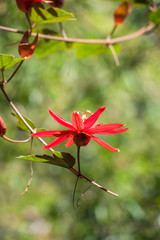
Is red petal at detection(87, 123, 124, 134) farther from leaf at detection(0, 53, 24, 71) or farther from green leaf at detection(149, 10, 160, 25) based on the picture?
green leaf at detection(149, 10, 160, 25)

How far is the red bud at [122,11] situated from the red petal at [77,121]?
1.19ft

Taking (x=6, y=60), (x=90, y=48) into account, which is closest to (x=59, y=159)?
(x=6, y=60)

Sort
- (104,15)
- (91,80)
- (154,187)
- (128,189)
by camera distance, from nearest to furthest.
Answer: (154,187) → (128,189) → (91,80) → (104,15)

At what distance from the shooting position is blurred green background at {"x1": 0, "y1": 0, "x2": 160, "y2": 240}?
1.57 metres

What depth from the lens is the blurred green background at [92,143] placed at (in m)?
1.57

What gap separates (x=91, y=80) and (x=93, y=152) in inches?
21.3

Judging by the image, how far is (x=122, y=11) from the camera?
76 cm

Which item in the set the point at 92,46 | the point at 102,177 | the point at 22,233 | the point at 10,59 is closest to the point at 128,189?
the point at 102,177

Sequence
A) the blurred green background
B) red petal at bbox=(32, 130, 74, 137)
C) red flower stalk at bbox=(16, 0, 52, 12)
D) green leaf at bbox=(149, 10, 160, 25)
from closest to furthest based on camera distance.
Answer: red petal at bbox=(32, 130, 74, 137) < red flower stalk at bbox=(16, 0, 52, 12) < green leaf at bbox=(149, 10, 160, 25) < the blurred green background

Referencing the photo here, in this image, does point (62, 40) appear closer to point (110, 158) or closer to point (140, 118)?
point (110, 158)

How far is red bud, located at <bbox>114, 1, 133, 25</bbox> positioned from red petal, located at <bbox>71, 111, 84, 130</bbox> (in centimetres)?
36

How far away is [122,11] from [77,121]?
1.23 feet

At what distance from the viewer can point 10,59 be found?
50 cm

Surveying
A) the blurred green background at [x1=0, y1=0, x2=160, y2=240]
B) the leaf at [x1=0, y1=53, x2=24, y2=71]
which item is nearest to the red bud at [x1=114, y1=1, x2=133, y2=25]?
the leaf at [x1=0, y1=53, x2=24, y2=71]
